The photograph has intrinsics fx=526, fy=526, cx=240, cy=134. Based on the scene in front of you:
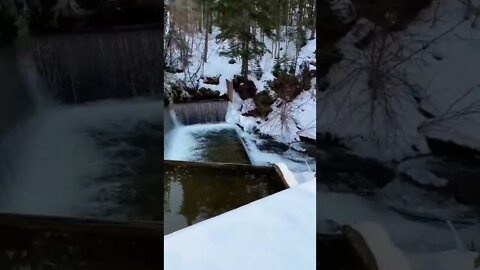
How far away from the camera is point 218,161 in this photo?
6777 millimetres

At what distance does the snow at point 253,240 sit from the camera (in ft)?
9.58

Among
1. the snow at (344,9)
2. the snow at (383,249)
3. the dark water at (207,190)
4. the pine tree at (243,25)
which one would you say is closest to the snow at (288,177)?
the dark water at (207,190)

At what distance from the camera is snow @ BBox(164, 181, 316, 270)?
292 cm

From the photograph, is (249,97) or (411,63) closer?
(411,63)

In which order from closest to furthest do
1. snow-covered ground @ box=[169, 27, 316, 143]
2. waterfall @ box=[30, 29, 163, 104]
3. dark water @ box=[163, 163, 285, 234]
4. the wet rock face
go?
waterfall @ box=[30, 29, 163, 104]
dark water @ box=[163, 163, 285, 234]
snow-covered ground @ box=[169, 27, 316, 143]
the wet rock face

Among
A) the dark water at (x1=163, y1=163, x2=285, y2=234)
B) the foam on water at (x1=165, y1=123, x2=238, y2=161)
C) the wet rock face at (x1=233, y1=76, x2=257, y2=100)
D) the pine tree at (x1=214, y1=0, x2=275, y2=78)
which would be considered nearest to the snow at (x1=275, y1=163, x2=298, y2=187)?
the dark water at (x1=163, y1=163, x2=285, y2=234)

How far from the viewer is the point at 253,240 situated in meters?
3.11

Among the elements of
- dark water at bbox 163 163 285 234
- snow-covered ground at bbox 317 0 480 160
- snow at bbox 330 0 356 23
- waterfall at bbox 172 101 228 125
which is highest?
snow at bbox 330 0 356 23

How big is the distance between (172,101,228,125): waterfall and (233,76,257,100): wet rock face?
0.32m

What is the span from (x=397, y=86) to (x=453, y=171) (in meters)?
0.24

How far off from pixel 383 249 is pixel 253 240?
1.88 metres

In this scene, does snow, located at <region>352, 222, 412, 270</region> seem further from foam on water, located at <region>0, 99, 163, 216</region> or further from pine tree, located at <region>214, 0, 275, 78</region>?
pine tree, located at <region>214, 0, 275, 78</region>

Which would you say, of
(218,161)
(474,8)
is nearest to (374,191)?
(474,8)

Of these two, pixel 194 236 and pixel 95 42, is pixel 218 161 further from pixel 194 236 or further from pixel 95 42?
pixel 95 42
